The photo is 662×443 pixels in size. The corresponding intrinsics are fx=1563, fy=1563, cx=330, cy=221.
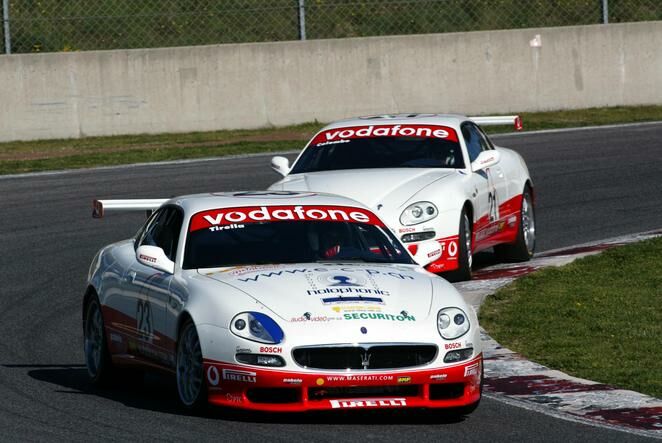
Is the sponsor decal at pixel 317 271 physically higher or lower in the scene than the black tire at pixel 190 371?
higher

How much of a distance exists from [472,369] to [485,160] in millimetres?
5772

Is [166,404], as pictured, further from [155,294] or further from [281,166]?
[281,166]

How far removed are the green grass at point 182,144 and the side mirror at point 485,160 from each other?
9.81 metres

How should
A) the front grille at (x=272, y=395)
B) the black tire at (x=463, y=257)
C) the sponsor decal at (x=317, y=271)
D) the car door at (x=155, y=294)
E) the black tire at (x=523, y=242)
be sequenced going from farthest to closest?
the black tire at (x=523, y=242) → the black tire at (x=463, y=257) → the car door at (x=155, y=294) → the sponsor decal at (x=317, y=271) → the front grille at (x=272, y=395)

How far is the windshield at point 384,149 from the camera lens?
45.7ft

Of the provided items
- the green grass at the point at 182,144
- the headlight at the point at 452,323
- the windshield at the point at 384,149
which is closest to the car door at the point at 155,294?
the headlight at the point at 452,323

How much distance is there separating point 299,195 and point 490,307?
A: 271 centimetres

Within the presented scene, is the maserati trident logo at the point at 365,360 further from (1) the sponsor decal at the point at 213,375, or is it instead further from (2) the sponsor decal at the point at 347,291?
(1) the sponsor decal at the point at 213,375

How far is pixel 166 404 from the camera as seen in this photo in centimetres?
882

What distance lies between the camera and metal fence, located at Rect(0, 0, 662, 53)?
1064 inches

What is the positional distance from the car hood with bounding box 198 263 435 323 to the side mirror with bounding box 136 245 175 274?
225mm

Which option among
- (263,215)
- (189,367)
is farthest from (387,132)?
(189,367)

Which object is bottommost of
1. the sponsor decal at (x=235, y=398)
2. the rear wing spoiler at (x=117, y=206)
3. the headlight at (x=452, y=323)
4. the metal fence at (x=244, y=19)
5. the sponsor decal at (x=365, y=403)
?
the sponsor decal at (x=365, y=403)

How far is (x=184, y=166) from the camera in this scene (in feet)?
72.5
